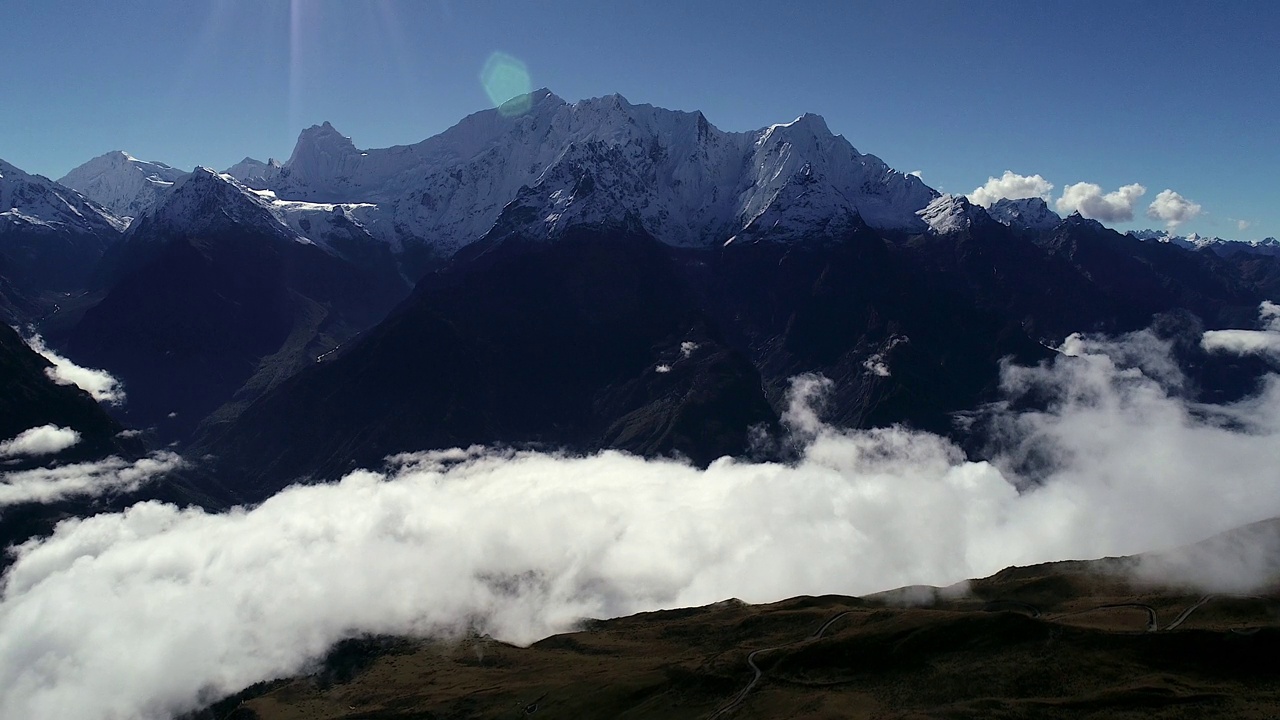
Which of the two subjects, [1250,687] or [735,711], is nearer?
[1250,687]

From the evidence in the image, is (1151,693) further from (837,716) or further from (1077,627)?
(837,716)

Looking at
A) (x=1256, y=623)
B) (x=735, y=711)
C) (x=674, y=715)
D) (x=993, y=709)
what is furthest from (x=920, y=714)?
(x=1256, y=623)

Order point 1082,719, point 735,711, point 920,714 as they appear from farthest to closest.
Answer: point 735,711 < point 920,714 < point 1082,719

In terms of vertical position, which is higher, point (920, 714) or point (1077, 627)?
point (1077, 627)

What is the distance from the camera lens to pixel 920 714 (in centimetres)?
17200

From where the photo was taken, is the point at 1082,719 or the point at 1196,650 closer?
the point at 1082,719

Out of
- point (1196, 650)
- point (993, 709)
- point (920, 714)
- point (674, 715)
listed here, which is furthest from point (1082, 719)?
point (674, 715)

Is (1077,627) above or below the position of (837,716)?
above

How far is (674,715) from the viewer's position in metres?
200

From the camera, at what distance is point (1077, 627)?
197875mm

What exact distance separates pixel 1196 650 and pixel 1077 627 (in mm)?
24039

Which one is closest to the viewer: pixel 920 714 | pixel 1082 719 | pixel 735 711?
pixel 1082 719

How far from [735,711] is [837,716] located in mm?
26165

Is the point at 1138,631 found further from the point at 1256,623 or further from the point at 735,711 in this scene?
the point at 735,711
